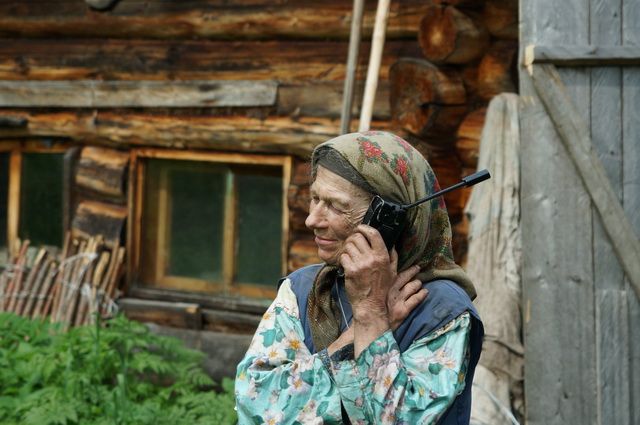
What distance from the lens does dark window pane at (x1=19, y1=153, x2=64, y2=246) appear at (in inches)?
311

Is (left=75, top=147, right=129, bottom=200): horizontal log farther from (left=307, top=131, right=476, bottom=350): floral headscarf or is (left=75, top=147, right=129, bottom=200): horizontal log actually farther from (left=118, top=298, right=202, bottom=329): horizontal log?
(left=307, top=131, right=476, bottom=350): floral headscarf

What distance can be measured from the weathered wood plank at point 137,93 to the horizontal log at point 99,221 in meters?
0.74

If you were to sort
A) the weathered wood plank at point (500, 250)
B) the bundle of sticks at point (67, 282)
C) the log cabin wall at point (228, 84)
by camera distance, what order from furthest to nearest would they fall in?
1. the bundle of sticks at point (67, 282)
2. the log cabin wall at point (228, 84)
3. the weathered wood plank at point (500, 250)

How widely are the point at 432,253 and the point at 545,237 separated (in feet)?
5.96

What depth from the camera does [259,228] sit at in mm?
7105

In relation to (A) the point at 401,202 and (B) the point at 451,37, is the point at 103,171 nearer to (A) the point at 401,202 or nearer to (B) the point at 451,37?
(B) the point at 451,37

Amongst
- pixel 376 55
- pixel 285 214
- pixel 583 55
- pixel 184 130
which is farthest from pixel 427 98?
pixel 184 130

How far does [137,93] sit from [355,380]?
16.6 ft

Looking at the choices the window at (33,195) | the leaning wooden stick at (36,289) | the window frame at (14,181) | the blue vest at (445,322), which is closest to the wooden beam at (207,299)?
the leaning wooden stick at (36,289)

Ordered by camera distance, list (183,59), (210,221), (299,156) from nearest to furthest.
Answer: (299,156)
(183,59)
(210,221)

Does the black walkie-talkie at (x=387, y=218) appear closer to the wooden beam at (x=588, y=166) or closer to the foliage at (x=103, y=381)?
the wooden beam at (x=588, y=166)

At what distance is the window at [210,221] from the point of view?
23.2ft

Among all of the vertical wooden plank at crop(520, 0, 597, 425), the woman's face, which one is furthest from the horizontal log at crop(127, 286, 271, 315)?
the woman's face

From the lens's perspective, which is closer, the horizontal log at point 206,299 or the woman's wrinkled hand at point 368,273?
the woman's wrinkled hand at point 368,273
